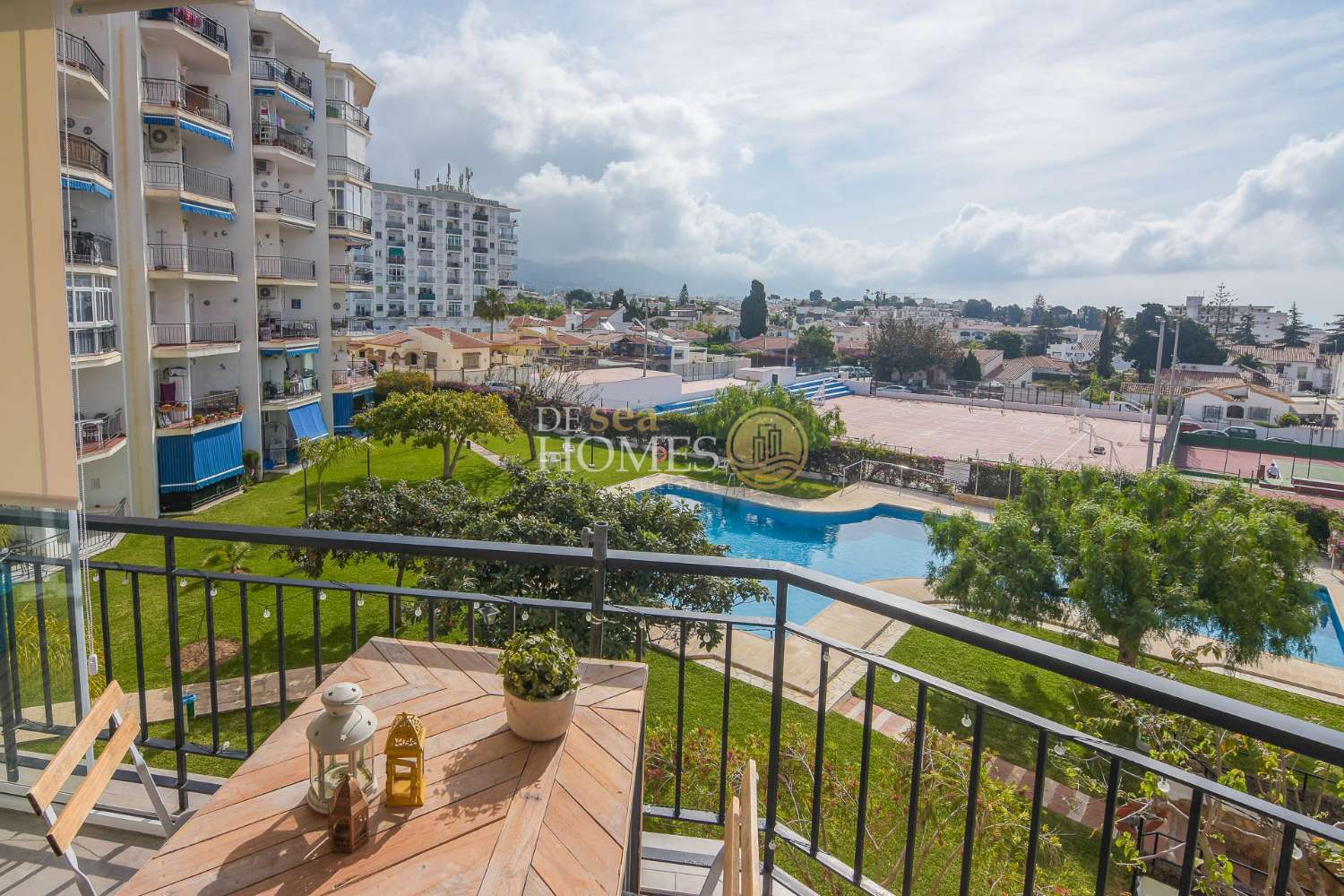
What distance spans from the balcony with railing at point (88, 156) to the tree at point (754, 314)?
5993cm

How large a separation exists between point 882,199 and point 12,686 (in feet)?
138

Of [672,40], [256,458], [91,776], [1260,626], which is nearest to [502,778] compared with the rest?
[91,776]

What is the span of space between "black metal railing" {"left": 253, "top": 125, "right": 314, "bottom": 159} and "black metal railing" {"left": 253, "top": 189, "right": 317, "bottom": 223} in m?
1.11

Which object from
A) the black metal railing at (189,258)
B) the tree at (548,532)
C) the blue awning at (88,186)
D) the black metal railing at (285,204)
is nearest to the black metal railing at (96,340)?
the black metal railing at (189,258)

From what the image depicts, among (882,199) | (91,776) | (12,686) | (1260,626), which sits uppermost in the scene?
(882,199)

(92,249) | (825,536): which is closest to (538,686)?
(92,249)

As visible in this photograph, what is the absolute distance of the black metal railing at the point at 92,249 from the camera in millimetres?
11984

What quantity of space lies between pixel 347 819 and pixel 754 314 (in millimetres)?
71813

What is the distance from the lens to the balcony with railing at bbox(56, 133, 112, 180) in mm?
11797

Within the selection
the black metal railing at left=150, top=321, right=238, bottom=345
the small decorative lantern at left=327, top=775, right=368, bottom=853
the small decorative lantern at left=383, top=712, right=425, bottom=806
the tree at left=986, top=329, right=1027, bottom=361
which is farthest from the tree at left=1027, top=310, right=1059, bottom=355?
the small decorative lantern at left=327, top=775, right=368, bottom=853

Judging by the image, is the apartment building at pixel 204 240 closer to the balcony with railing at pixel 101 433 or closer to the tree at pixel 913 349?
the balcony with railing at pixel 101 433

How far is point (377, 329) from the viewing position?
52969 mm

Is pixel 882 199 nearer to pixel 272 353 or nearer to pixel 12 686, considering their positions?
pixel 272 353

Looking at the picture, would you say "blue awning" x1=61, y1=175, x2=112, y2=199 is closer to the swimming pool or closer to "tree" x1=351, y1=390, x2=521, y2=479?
"tree" x1=351, y1=390, x2=521, y2=479
